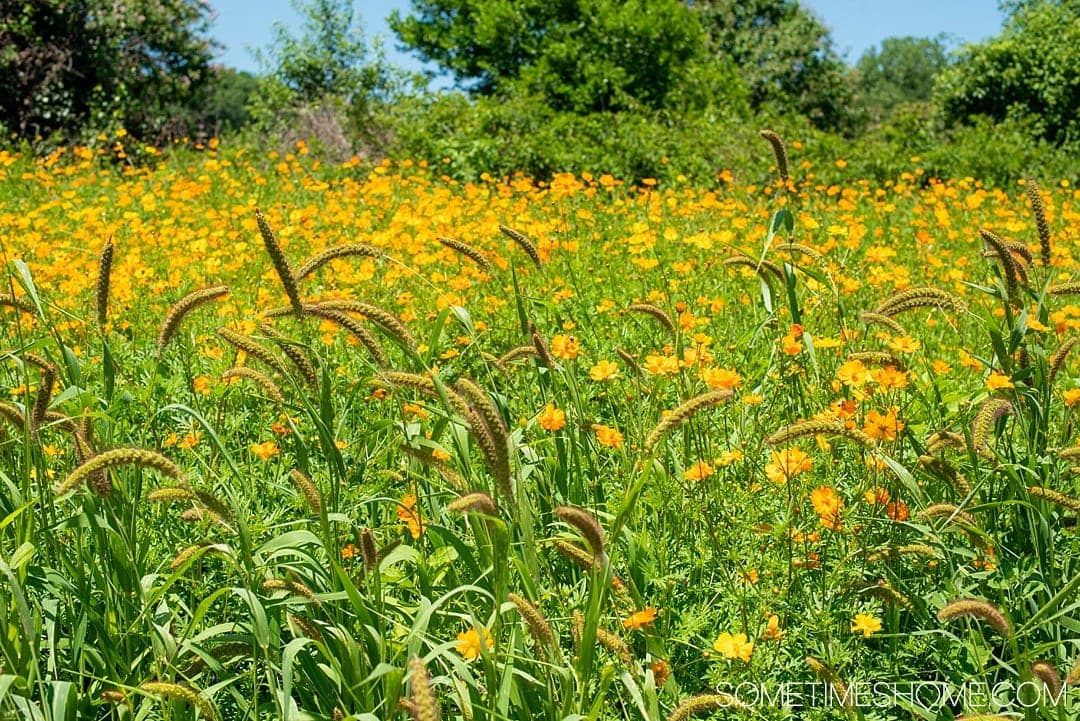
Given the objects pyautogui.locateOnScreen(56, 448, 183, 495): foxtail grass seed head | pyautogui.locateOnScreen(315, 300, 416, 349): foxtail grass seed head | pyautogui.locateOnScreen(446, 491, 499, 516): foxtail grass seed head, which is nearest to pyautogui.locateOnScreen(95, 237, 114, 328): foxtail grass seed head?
pyautogui.locateOnScreen(315, 300, 416, 349): foxtail grass seed head

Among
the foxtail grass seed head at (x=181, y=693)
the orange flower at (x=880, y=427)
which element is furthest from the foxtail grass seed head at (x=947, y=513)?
the foxtail grass seed head at (x=181, y=693)

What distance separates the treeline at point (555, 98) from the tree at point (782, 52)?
22.7ft

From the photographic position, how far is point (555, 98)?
15.5 m

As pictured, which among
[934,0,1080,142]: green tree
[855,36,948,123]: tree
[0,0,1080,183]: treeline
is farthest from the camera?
[855,36,948,123]: tree

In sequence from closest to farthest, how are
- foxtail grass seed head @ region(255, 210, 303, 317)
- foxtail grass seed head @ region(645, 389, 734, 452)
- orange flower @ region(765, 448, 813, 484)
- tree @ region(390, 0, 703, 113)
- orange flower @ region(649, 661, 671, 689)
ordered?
foxtail grass seed head @ region(645, 389, 734, 452), foxtail grass seed head @ region(255, 210, 303, 317), orange flower @ region(649, 661, 671, 689), orange flower @ region(765, 448, 813, 484), tree @ region(390, 0, 703, 113)

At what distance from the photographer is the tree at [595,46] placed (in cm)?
1516

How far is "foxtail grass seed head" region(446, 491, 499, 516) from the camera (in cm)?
153

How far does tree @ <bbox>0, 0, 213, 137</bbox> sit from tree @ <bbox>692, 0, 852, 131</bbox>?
554 inches

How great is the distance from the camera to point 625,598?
2.15 m

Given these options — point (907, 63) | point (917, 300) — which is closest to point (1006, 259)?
point (917, 300)

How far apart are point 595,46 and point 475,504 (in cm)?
1463

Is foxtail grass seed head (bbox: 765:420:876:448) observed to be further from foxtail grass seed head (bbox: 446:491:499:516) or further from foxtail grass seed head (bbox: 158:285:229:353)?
foxtail grass seed head (bbox: 158:285:229:353)

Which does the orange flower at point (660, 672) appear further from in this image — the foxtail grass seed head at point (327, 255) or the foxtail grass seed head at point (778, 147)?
the foxtail grass seed head at point (778, 147)

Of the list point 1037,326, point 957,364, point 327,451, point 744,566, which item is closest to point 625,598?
point 744,566
